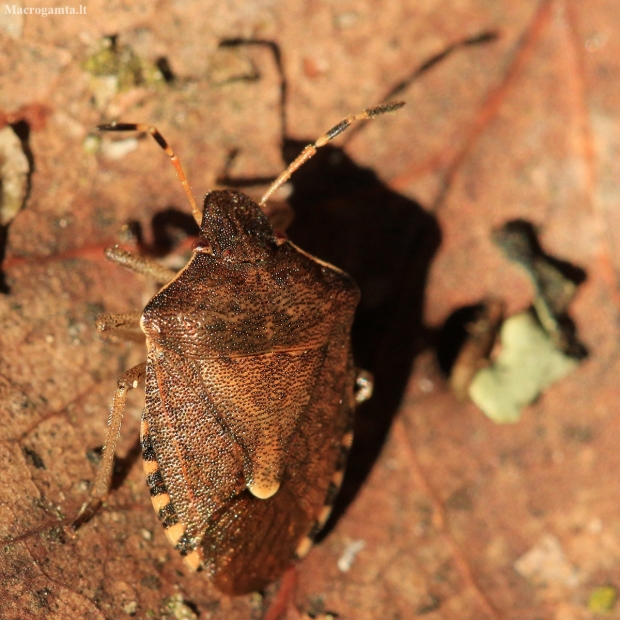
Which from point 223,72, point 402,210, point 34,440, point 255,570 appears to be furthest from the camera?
point 402,210

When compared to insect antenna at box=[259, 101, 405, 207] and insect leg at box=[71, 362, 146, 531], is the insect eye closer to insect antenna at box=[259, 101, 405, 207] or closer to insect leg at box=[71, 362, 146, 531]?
insect antenna at box=[259, 101, 405, 207]

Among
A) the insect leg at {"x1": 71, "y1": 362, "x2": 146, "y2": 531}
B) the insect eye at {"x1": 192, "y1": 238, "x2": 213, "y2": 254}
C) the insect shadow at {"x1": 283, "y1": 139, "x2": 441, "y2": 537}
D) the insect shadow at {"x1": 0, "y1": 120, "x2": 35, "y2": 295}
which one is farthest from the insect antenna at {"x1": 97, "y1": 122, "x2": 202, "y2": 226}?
the insect leg at {"x1": 71, "y1": 362, "x2": 146, "y2": 531}

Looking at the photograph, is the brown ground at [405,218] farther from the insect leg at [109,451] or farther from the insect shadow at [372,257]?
the insect leg at [109,451]

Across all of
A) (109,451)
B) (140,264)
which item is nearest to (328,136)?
(140,264)

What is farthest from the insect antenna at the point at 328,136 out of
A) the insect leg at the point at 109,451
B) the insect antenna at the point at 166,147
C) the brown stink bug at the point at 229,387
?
the insect leg at the point at 109,451

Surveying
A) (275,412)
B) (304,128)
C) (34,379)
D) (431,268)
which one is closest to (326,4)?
(304,128)

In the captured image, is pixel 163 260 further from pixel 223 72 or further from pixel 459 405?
pixel 459 405
